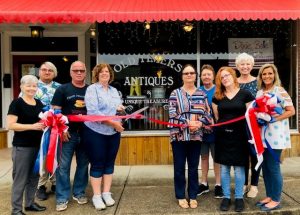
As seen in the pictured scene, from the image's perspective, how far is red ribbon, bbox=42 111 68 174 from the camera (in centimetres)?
440

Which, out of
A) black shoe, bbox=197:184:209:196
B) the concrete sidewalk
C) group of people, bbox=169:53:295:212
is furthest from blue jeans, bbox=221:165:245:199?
black shoe, bbox=197:184:209:196

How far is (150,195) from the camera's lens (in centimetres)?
533

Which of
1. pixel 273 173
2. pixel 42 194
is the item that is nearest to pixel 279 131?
pixel 273 173

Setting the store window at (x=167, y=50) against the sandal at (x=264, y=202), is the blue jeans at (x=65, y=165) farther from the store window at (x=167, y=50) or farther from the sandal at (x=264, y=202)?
the store window at (x=167, y=50)

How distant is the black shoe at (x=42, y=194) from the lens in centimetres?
516

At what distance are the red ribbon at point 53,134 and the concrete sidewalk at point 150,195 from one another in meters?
0.70

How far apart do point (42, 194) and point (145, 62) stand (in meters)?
3.38

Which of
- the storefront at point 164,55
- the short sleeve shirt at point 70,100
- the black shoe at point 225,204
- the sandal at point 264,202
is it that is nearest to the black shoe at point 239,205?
the black shoe at point 225,204

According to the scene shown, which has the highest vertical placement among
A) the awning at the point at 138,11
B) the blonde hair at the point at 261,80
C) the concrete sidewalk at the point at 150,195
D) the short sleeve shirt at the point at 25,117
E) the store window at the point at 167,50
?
the awning at the point at 138,11

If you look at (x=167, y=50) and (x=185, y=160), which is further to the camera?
(x=167, y=50)

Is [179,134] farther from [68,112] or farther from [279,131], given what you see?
[68,112]

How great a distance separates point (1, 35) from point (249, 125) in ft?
21.4

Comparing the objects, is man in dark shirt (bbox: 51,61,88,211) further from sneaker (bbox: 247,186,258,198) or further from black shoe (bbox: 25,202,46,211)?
sneaker (bbox: 247,186,258,198)

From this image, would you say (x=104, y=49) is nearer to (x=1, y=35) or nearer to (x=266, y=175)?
(x=1, y=35)
